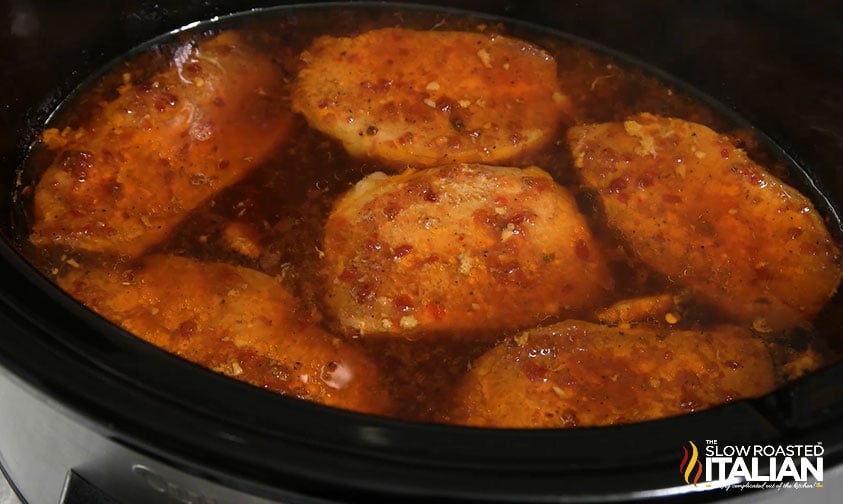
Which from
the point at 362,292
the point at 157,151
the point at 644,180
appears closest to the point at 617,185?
the point at 644,180

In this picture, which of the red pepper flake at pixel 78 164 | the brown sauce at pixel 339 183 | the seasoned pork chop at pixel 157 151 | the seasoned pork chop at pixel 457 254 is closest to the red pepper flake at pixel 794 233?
the brown sauce at pixel 339 183

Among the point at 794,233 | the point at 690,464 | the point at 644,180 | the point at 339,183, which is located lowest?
the point at 794,233

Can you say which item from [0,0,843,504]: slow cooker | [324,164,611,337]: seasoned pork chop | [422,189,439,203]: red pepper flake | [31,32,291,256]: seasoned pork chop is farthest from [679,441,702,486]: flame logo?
[31,32,291,256]: seasoned pork chop

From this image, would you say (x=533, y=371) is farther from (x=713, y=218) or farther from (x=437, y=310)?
(x=713, y=218)

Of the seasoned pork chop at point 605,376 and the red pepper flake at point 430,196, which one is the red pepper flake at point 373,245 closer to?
the red pepper flake at point 430,196

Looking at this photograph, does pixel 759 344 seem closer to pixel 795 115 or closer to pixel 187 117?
pixel 795 115

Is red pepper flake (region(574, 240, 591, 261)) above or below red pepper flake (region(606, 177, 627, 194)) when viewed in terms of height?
below

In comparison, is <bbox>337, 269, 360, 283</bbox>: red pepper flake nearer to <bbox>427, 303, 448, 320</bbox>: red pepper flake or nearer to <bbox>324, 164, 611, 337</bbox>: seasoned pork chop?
<bbox>324, 164, 611, 337</bbox>: seasoned pork chop
